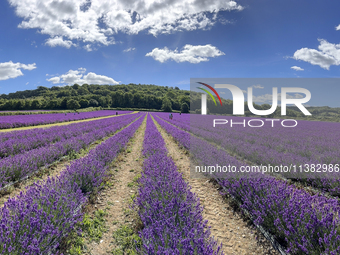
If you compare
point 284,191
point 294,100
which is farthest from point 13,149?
point 294,100

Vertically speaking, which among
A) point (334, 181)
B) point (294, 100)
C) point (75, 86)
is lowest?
point (334, 181)

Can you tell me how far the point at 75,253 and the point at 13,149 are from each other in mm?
6464

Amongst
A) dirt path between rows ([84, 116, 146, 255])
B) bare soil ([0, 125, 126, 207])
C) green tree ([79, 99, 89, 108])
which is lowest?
dirt path between rows ([84, 116, 146, 255])

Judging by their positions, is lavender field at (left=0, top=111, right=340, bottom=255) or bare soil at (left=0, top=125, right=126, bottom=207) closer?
lavender field at (left=0, top=111, right=340, bottom=255)

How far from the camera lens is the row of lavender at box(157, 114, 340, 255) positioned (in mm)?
1921

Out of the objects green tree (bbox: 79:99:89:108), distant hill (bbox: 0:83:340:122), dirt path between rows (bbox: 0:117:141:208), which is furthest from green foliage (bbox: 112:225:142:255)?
green tree (bbox: 79:99:89:108)

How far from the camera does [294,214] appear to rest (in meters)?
2.32

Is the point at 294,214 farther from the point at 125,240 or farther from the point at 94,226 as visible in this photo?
the point at 94,226

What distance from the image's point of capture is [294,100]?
6.89 metres

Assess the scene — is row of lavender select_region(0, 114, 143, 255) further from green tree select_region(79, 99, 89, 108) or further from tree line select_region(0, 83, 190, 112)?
green tree select_region(79, 99, 89, 108)

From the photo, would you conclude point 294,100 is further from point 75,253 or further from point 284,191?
point 75,253

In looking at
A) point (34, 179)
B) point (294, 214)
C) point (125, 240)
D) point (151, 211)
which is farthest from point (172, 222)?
point (34, 179)

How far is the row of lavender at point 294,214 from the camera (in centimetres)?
192

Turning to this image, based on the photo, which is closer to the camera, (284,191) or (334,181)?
(284,191)
